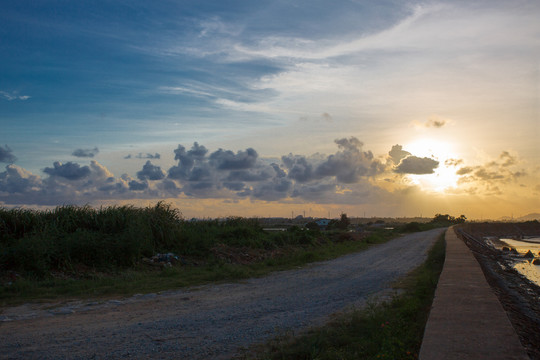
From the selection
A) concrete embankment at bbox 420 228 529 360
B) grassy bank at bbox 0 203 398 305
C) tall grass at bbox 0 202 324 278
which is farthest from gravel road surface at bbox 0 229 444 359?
tall grass at bbox 0 202 324 278

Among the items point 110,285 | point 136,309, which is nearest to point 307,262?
point 110,285

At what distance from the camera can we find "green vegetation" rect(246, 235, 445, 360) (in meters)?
5.57

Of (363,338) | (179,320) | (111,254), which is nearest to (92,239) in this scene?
(111,254)

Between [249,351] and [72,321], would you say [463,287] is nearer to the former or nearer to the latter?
[249,351]

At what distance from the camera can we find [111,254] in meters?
15.4

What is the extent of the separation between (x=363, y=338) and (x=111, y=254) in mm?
11642

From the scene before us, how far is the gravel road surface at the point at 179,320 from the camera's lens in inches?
243

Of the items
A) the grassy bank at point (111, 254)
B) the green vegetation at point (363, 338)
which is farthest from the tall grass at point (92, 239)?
the green vegetation at point (363, 338)

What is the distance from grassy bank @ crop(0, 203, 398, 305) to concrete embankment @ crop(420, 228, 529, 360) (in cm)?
815

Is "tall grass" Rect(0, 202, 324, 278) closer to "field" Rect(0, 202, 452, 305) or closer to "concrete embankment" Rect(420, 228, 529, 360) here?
"field" Rect(0, 202, 452, 305)

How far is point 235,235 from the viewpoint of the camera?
24234mm

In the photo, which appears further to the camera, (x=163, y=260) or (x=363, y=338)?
(x=163, y=260)

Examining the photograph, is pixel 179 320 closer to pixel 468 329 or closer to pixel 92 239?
pixel 468 329

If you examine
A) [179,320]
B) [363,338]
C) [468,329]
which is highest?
[468,329]
